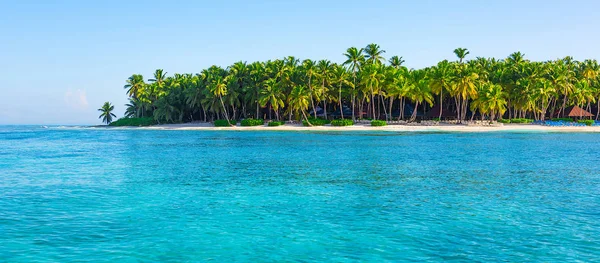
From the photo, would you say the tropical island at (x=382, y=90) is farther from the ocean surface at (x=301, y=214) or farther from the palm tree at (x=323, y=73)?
the ocean surface at (x=301, y=214)

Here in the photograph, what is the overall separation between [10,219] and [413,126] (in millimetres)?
78052

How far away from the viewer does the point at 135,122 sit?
379 ft

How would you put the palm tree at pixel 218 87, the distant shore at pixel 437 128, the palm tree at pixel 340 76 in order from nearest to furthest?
1. the distant shore at pixel 437 128
2. the palm tree at pixel 340 76
3. the palm tree at pixel 218 87

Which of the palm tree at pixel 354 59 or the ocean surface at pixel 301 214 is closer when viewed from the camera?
the ocean surface at pixel 301 214

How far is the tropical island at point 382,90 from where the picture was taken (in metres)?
85.0

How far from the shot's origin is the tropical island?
3346 inches

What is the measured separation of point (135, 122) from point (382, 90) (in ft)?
196

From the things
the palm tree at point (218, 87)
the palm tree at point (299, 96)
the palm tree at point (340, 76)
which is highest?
the palm tree at point (340, 76)

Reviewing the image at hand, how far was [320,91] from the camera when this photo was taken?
291 feet

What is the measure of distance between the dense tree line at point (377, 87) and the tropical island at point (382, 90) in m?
0.19

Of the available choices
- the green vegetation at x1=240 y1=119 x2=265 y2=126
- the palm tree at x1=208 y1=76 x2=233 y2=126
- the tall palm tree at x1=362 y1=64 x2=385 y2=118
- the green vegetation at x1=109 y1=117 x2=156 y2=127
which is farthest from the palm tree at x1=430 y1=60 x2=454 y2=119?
the green vegetation at x1=109 y1=117 x2=156 y2=127

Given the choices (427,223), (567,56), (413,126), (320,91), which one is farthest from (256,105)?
(427,223)

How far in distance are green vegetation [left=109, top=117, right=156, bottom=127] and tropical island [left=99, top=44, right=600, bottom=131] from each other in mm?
775

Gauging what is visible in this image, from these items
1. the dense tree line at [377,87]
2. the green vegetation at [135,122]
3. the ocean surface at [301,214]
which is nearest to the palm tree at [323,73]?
the dense tree line at [377,87]
